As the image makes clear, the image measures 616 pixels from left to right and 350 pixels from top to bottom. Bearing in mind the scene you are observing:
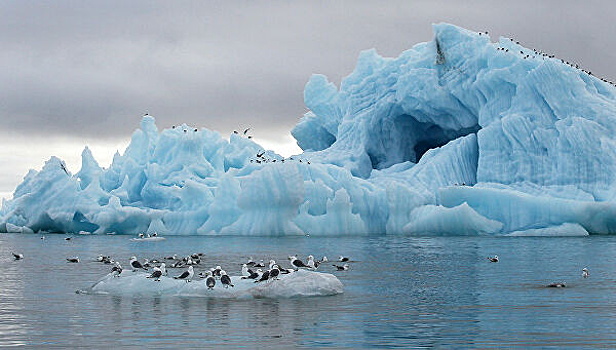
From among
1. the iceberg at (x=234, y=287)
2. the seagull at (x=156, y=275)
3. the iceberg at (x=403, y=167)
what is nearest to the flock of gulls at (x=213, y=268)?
the seagull at (x=156, y=275)

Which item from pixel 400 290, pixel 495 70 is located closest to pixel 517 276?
pixel 400 290

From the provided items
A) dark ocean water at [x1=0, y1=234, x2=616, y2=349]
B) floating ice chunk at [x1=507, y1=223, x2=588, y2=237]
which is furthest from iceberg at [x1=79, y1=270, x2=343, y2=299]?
floating ice chunk at [x1=507, y1=223, x2=588, y2=237]

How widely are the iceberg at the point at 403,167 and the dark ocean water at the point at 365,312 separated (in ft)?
64.3

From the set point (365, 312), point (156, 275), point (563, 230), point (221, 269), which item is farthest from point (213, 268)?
point (563, 230)

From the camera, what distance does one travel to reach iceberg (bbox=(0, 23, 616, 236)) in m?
54.2

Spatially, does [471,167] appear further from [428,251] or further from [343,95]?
[428,251]

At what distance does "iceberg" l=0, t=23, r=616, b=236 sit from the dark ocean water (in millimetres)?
19603

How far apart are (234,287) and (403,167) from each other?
4249 cm

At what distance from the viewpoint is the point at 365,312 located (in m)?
19.3

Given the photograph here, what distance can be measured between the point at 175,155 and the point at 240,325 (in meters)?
52.3

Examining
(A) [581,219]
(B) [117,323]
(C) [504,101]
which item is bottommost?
(B) [117,323]

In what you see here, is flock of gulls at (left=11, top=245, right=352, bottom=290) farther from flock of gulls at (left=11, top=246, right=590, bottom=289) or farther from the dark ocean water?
the dark ocean water

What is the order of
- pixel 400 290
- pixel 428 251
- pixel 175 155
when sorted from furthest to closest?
pixel 175 155, pixel 428 251, pixel 400 290

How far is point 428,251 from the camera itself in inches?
1678
